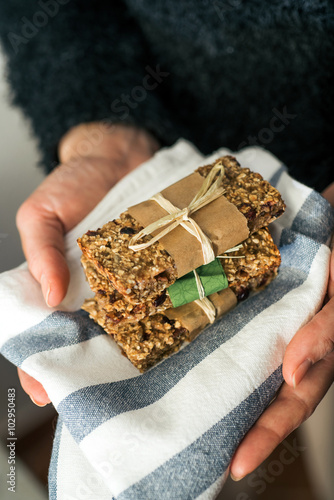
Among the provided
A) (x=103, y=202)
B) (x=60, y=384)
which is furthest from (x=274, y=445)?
(x=103, y=202)

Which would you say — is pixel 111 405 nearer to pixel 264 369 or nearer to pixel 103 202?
pixel 264 369

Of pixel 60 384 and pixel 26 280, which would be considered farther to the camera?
pixel 26 280

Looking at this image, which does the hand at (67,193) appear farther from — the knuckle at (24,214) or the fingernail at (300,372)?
the fingernail at (300,372)

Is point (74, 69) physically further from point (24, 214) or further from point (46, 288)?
point (46, 288)

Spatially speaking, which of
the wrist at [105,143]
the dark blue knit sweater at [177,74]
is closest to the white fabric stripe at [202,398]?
the dark blue knit sweater at [177,74]

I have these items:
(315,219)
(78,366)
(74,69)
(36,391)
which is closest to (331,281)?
(315,219)

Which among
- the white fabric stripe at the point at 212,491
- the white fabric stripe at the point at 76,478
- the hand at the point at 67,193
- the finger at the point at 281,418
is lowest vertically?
the finger at the point at 281,418

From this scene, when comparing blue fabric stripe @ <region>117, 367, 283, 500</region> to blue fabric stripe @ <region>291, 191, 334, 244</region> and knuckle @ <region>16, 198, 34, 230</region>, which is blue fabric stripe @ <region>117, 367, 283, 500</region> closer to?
blue fabric stripe @ <region>291, 191, 334, 244</region>
